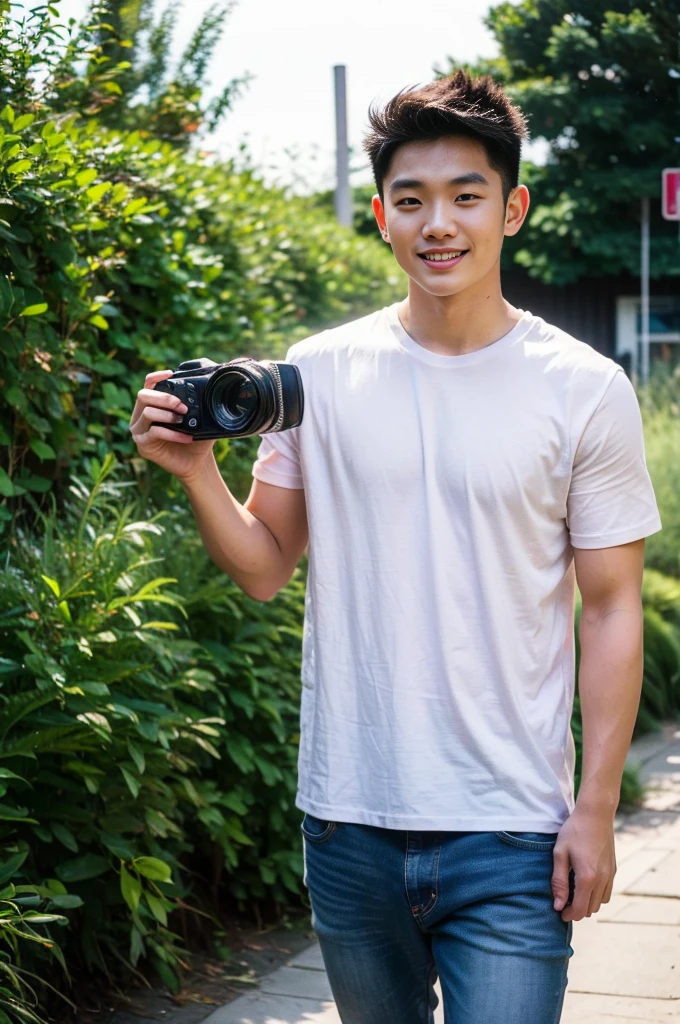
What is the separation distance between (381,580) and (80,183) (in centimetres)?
193

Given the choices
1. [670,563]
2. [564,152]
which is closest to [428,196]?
[670,563]

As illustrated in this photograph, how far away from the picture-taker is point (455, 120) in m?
2.14

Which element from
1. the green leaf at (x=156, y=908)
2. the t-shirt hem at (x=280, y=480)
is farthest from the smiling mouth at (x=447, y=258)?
the green leaf at (x=156, y=908)

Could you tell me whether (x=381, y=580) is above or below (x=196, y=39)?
below

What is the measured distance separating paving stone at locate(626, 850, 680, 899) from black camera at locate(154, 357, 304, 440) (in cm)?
281

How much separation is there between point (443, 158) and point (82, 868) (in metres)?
1.83

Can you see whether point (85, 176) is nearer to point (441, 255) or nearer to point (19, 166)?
point (19, 166)

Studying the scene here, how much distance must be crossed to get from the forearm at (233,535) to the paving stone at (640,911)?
7.53 ft

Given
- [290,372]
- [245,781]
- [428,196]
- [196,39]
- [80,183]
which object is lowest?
[245,781]

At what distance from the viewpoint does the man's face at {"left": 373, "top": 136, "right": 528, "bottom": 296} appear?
7.02 feet

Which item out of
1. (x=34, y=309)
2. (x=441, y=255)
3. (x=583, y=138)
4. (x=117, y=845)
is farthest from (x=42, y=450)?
(x=583, y=138)

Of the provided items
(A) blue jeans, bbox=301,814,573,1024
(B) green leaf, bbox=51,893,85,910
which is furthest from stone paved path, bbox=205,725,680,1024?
(A) blue jeans, bbox=301,814,573,1024

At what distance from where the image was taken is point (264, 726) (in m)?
3.91

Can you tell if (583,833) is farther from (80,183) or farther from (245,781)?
(80,183)
